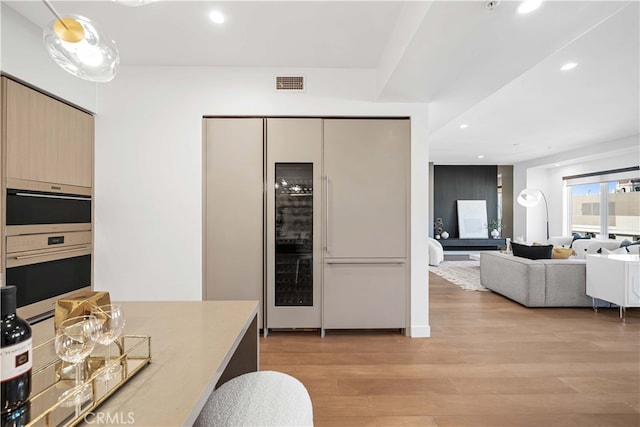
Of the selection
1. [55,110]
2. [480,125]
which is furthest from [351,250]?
[480,125]

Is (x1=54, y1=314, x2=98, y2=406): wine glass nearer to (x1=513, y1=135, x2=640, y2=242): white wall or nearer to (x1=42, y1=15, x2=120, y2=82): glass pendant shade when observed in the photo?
(x1=42, y1=15, x2=120, y2=82): glass pendant shade

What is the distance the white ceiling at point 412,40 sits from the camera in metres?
1.94

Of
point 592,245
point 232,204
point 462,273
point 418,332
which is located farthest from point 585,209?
point 232,204

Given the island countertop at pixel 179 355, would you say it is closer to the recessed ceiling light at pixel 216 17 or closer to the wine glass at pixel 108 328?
the wine glass at pixel 108 328

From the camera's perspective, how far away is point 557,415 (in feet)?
6.49

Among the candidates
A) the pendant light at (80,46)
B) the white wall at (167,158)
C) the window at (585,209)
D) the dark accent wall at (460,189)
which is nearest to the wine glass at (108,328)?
the pendant light at (80,46)

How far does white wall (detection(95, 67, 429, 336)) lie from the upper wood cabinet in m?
0.18

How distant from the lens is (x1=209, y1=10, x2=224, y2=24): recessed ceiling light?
2330 millimetres

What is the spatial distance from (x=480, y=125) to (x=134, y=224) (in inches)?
220

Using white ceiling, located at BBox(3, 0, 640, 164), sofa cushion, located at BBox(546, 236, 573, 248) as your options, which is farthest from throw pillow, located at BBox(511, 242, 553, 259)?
sofa cushion, located at BBox(546, 236, 573, 248)

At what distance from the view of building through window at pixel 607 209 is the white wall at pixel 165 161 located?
7.17m

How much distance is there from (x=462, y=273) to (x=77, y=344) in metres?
6.85

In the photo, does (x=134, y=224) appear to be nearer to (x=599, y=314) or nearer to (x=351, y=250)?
(x=351, y=250)

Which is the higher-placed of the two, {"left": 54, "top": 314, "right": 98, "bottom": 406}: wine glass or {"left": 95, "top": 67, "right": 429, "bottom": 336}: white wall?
{"left": 95, "top": 67, "right": 429, "bottom": 336}: white wall
